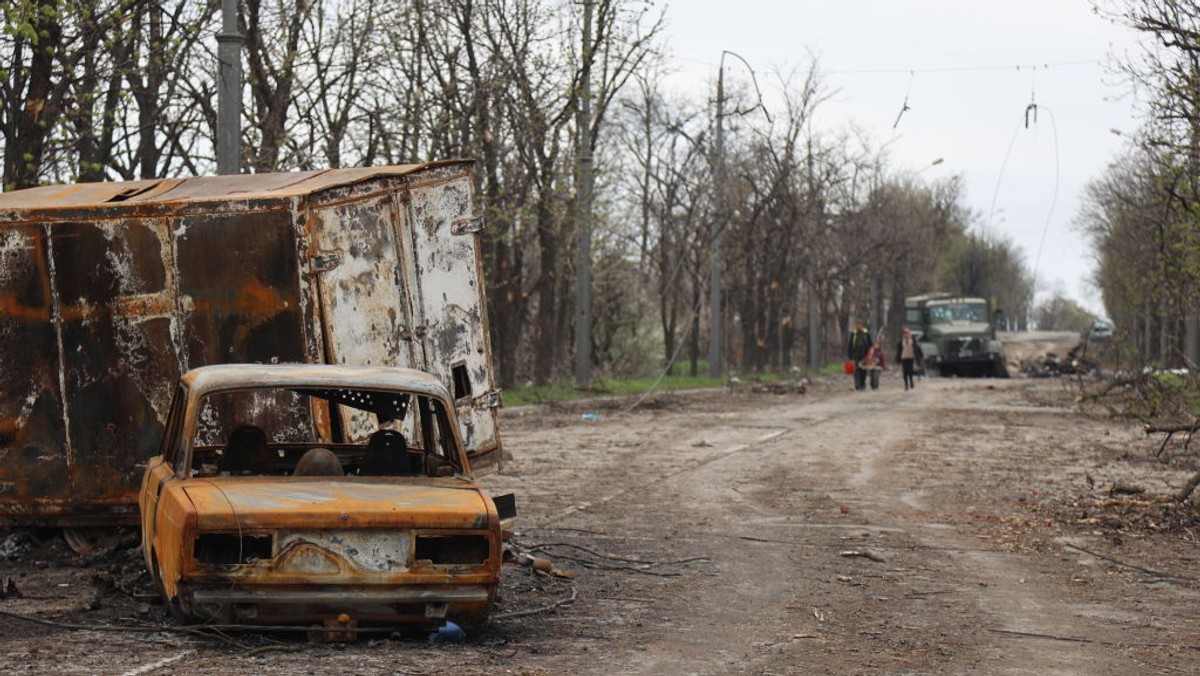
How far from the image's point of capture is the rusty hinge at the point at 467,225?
39.8 ft

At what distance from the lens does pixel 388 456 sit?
327 inches

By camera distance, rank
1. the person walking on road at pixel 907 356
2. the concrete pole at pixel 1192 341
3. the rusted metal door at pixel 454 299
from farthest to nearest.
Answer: the person walking on road at pixel 907 356
the concrete pole at pixel 1192 341
the rusted metal door at pixel 454 299

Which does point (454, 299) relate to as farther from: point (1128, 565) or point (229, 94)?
point (229, 94)

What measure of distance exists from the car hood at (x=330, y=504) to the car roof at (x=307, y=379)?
0.68 meters

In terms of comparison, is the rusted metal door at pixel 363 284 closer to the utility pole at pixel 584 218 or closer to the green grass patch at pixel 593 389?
the green grass patch at pixel 593 389

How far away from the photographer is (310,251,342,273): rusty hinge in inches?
404

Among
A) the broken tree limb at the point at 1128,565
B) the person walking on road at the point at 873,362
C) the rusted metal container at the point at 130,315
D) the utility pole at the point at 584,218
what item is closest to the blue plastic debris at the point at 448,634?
the rusted metal container at the point at 130,315

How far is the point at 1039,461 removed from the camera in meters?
19.4

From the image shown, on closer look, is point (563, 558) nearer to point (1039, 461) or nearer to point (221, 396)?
point (221, 396)

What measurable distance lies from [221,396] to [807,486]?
7.27 m

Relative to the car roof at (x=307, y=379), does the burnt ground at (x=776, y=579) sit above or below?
below

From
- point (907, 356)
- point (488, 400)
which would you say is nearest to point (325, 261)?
point (488, 400)

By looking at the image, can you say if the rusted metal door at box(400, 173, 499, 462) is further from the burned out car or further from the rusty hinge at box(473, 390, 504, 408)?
the burned out car

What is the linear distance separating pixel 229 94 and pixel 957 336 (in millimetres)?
43997
